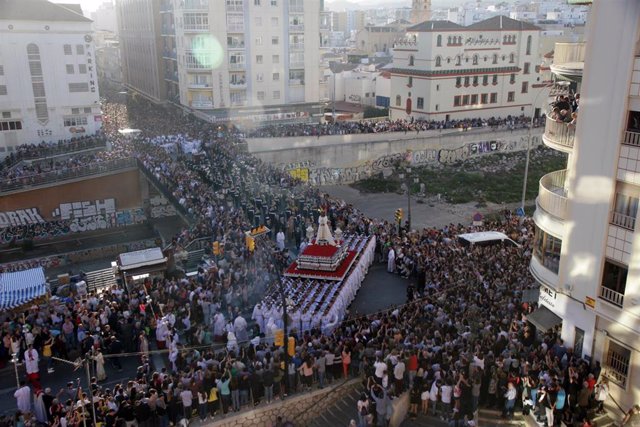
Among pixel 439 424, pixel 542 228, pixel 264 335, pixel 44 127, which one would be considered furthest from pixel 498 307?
pixel 44 127

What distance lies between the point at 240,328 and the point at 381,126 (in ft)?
125

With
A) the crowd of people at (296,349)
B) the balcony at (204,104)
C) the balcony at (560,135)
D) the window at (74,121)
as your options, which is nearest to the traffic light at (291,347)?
the crowd of people at (296,349)

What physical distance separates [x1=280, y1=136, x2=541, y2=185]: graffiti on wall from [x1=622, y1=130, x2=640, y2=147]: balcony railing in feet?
111

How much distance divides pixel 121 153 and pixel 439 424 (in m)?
36.4

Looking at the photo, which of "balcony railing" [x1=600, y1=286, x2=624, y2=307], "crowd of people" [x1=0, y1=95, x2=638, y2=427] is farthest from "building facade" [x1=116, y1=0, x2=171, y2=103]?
"balcony railing" [x1=600, y1=286, x2=624, y2=307]

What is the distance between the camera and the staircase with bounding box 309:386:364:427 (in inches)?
625

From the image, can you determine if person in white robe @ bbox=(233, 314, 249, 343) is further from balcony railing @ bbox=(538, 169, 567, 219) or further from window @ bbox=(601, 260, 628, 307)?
window @ bbox=(601, 260, 628, 307)

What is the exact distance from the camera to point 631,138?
1405 cm

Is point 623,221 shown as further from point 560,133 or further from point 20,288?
point 20,288

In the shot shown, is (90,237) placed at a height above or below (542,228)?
below

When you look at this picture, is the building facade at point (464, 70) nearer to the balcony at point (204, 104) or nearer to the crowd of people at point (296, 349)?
the balcony at point (204, 104)

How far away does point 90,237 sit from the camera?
39.8 m

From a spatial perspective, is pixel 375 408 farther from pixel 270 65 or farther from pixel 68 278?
pixel 270 65

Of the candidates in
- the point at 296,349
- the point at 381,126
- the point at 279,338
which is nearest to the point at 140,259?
the point at 279,338
